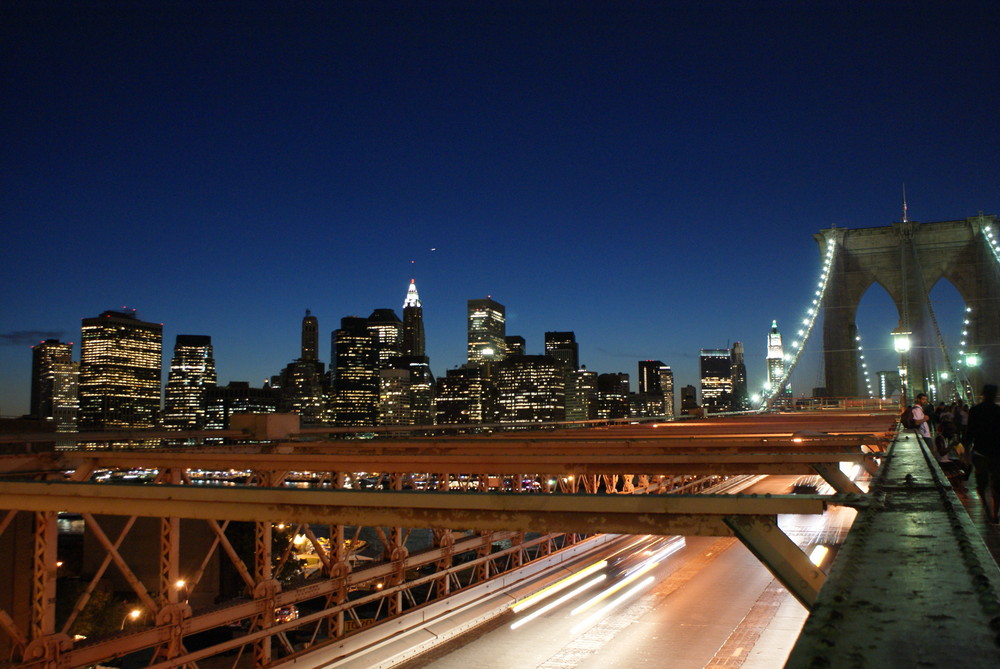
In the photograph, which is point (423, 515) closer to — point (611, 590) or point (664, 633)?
point (664, 633)

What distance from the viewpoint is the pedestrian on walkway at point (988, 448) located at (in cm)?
783

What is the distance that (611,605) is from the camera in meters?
16.6

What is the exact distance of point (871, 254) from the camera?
77.2m

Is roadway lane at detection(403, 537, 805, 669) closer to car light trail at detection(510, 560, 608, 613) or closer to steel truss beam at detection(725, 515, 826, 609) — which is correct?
car light trail at detection(510, 560, 608, 613)

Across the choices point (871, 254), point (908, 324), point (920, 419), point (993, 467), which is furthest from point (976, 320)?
point (993, 467)

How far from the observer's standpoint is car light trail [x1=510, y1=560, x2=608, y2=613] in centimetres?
1677

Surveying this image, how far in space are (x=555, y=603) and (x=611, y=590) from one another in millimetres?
1787

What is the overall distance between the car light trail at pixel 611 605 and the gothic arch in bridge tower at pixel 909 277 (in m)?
60.3

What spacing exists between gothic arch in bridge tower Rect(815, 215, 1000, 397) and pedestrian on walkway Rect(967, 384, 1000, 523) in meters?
69.2

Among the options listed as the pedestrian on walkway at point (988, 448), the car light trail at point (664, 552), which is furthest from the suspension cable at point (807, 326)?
the pedestrian on walkway at point (988, 448)

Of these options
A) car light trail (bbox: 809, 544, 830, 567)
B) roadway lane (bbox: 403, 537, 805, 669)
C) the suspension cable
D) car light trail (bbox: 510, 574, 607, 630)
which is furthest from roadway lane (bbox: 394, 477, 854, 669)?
the suspension cable

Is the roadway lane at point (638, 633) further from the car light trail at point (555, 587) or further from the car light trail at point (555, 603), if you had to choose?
the car light trail at point (555, 587)

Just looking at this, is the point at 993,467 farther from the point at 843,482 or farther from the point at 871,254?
the point at 871,254

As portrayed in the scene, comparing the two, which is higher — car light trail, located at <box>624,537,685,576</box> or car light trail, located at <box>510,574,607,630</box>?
car light trail, located at <box>510,574,607,630</box>
